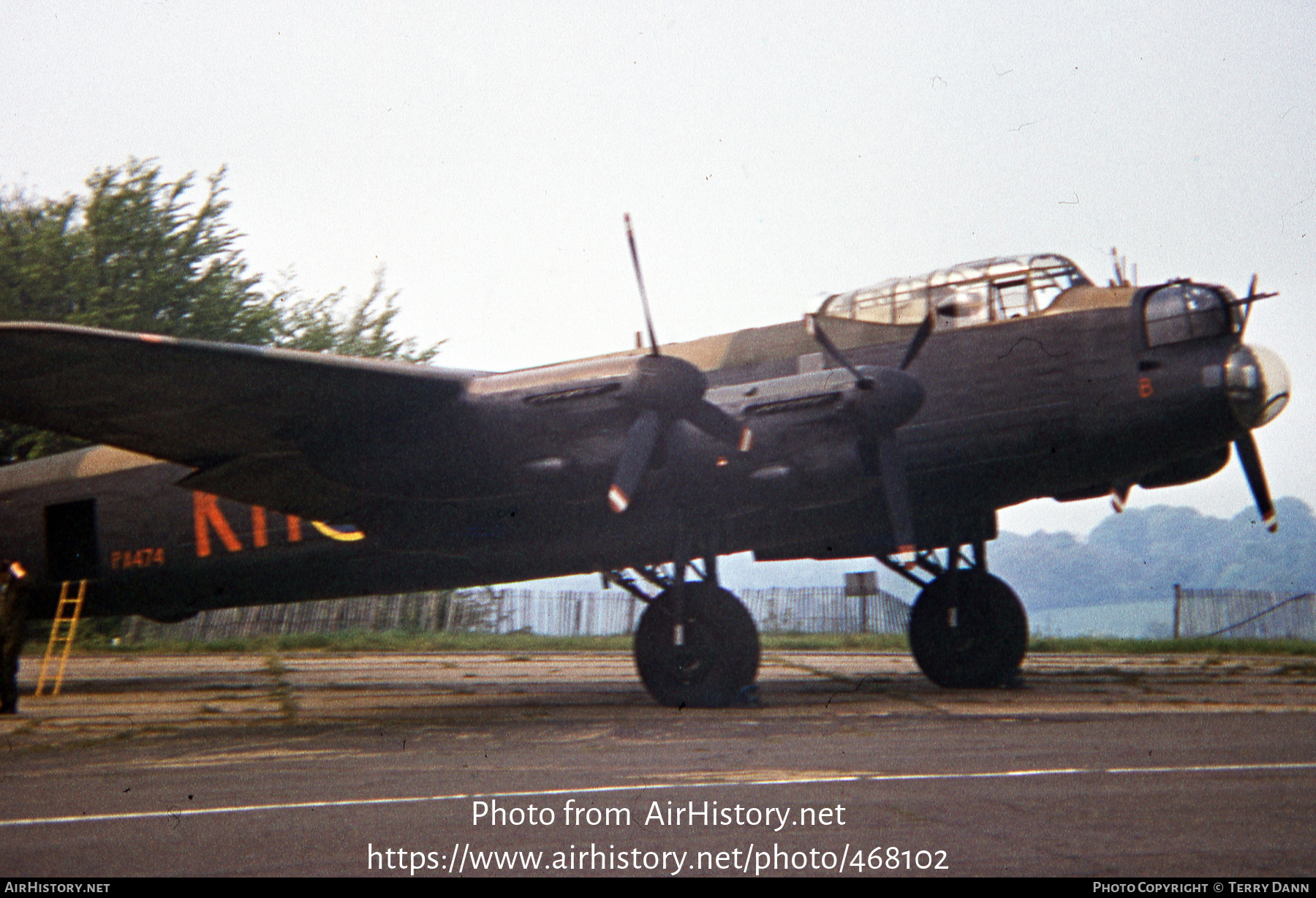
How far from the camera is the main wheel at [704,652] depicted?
11664mm

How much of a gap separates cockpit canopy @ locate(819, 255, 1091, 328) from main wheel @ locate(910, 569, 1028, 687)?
3449 millimetres

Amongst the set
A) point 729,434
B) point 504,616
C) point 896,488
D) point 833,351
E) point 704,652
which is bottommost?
point 504,616

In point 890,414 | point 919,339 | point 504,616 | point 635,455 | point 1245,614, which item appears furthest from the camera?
point 1245,614

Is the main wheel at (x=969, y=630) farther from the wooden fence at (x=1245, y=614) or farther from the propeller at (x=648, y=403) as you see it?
the wooden fence at (x=1245, y=614)

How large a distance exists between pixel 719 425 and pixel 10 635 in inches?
333

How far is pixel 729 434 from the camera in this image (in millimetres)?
11367

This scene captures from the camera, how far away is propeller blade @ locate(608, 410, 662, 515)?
35.2ft

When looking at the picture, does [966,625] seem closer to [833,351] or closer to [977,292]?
[977,292]

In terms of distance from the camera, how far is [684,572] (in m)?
11.9

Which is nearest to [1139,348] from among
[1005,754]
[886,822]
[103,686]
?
[1005,754]

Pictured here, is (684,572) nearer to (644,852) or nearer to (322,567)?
(322,567)

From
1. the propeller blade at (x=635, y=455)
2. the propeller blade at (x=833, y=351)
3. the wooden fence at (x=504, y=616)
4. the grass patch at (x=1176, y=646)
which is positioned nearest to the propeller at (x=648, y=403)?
the propeller blade at (x=635, y=455)

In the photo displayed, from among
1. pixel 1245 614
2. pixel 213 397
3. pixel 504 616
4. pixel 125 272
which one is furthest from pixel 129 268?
pixel 1245 614
